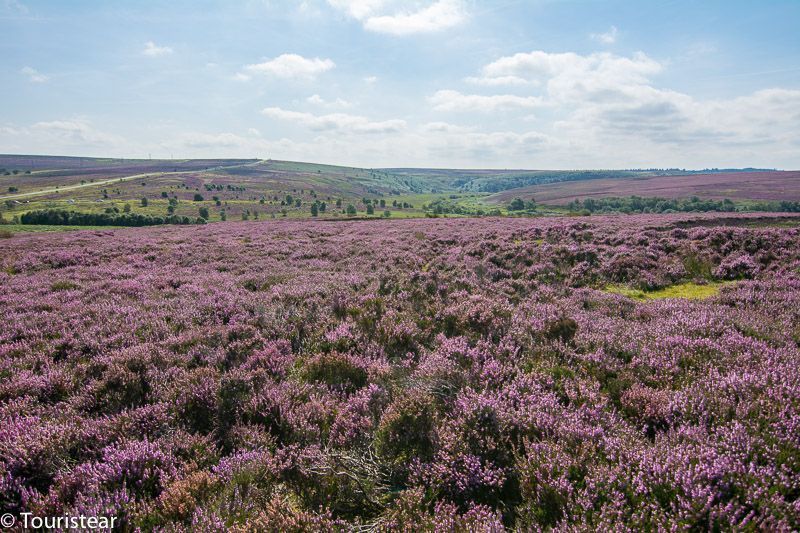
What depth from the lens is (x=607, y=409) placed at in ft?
13.8

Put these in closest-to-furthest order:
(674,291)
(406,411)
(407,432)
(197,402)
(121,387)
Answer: (407,432)
(406,411)
(197,402)
(121,387)
(674,291)

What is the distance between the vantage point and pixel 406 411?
161 inches

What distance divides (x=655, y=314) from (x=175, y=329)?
10.1 meters

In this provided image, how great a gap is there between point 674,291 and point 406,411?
33.1 ft

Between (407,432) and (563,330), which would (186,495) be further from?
(563,330)

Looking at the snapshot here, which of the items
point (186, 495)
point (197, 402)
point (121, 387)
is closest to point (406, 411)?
point (186, 495)

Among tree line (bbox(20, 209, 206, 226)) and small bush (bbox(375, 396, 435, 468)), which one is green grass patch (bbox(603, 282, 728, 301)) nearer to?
small bush (bbox(375, 396, 435, 468))

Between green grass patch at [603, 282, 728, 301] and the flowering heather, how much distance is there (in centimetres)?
85

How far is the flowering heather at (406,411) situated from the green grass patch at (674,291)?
0.85 meters

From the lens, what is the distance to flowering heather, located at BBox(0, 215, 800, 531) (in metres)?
2.89

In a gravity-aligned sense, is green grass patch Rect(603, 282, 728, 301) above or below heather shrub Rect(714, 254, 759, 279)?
below

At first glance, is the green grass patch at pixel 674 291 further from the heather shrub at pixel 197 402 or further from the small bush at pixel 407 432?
the heather shrub at pixel 197 402

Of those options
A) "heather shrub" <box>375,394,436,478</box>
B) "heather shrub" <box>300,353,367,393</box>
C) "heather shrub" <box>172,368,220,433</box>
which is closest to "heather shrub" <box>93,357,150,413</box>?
"heather shrub" <box>172,368,220,433</box>

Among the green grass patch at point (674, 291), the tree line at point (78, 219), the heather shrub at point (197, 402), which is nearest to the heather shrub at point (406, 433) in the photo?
the heather shrub at point (197, 402)
